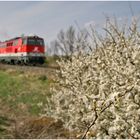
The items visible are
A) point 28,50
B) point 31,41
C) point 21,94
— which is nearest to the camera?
point 21,94

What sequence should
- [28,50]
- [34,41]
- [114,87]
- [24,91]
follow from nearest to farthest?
[114,87] < [24,91] < [28,50] < [34,41]

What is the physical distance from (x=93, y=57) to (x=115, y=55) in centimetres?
232

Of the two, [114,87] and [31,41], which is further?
[31,41]

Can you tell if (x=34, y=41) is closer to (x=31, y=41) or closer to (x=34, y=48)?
(x=31, y=41)

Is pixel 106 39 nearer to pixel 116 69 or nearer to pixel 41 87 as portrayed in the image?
pixel 116 69

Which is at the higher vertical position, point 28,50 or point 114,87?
point 28,50

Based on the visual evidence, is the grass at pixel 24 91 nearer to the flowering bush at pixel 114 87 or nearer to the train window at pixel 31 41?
the train window at pixel 31 41

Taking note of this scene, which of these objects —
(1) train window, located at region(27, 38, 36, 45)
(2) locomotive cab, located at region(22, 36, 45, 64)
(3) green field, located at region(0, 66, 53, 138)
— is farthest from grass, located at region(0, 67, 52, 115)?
(1) train window, located at region(27, 38, 36, 45)

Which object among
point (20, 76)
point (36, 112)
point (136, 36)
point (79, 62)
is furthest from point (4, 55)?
point (136, 36)

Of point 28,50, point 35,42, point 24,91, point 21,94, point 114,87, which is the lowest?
point 21,94

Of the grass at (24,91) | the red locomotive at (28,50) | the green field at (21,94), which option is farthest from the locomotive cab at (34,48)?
the grass at (24,91)

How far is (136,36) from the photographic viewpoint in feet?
27.3

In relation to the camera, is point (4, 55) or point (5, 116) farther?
Result: point (4, 55)

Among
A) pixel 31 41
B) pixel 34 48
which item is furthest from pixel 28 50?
pixel 31 41
